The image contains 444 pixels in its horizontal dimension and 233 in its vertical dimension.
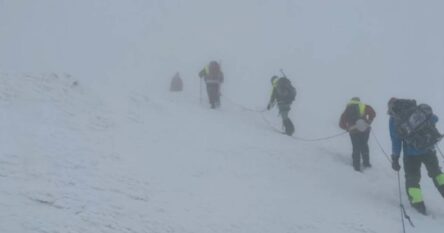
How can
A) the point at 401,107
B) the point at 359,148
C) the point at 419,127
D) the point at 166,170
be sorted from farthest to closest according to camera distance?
the point at 359,148
the point at 401,107
the point at 419,127
the point at 166,170

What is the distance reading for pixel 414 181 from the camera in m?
11.0

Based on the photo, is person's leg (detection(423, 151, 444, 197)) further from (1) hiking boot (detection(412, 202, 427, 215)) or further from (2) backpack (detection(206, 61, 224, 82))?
(2) backpack (detection(206, 61, 224, 82))

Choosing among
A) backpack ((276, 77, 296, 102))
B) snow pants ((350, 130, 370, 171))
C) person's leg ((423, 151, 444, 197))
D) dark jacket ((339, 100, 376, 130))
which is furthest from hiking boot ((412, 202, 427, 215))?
backpack ((276, 77, 296, 102))

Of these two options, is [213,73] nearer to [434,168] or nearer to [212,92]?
[212,92]

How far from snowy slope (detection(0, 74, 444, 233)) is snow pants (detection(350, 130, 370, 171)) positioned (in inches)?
9.6

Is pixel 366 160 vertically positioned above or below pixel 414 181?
below

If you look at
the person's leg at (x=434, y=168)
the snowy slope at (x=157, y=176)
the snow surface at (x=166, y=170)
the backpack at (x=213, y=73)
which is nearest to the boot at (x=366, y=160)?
the snowy slope at (x=157, y=176)

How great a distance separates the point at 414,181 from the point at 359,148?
345 centimetres

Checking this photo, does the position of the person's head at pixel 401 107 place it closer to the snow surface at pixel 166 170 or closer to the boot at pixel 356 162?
the snow surface at pixel 166 170

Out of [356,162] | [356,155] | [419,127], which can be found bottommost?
[356,162]

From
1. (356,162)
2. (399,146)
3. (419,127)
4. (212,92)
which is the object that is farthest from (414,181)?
(212,92)

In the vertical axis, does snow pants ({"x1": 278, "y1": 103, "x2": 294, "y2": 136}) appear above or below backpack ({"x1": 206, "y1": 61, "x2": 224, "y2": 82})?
below

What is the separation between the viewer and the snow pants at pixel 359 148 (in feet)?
46.1

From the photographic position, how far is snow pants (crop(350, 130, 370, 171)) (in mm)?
14055
